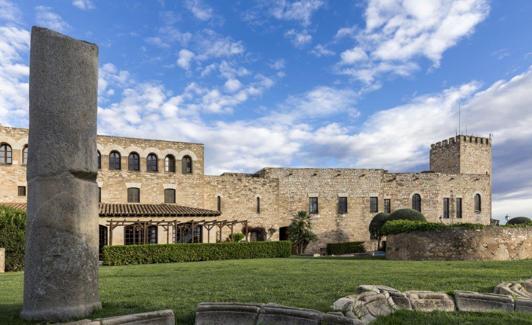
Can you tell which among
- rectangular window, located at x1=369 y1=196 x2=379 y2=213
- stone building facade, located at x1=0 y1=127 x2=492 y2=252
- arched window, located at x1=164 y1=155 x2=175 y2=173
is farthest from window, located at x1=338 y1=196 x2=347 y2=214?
arched window, located at x1=164 y1=155 x2=175 y2=173

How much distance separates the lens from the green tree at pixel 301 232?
3228 centimetres

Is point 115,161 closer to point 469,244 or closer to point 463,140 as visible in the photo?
point 469,244

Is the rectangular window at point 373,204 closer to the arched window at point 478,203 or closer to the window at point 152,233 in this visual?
the arched window at point 478,203

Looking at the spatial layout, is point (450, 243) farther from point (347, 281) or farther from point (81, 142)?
point (81, 142)

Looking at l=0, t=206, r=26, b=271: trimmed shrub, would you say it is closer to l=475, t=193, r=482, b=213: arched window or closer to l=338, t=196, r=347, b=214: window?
l=338, t=196, r=347, b=214: window

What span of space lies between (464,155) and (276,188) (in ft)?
66.7

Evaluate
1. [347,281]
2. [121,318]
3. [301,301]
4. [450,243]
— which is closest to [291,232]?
[450,243]

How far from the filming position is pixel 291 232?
3250 cm

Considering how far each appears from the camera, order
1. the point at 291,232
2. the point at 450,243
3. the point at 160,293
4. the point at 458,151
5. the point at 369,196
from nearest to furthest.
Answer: the point at 160,293 → the point at 450,243 → the point at 291,232 → the point at 369,196 → the point at 458,151

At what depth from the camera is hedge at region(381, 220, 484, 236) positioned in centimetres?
1847

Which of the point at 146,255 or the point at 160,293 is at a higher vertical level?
the point at 160,293

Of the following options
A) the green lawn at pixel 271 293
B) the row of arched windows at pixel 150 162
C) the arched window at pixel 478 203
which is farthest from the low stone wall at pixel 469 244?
the arched window at pixel 478 203

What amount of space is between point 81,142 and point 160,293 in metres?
3.64

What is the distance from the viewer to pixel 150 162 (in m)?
29.5
